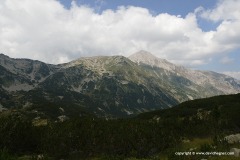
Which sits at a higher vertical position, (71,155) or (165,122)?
(165,122)

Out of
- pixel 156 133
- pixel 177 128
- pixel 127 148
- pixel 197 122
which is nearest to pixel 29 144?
pixel 127 148

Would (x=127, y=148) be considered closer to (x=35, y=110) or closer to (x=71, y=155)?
(x=71, y=155)

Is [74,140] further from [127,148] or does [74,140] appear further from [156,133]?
[156,133]

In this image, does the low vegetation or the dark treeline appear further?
the dark treeline

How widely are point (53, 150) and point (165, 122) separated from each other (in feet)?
61.2

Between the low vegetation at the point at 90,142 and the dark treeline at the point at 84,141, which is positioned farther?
the dark treeline at the point at 84,141

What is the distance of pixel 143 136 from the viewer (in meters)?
29.6

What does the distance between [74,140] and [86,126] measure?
339 centimetres

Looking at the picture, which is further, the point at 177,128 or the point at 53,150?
the point at 177,128

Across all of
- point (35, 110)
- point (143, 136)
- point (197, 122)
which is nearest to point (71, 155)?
point (143, 136)

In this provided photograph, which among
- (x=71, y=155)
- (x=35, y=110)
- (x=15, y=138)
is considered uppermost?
(x=35, y=110)

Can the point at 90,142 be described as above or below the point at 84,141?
below

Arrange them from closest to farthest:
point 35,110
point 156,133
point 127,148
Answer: point 127,148
point 156,133
point 35,110

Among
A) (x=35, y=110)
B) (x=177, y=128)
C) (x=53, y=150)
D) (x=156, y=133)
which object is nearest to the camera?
(x=53, y=150)
